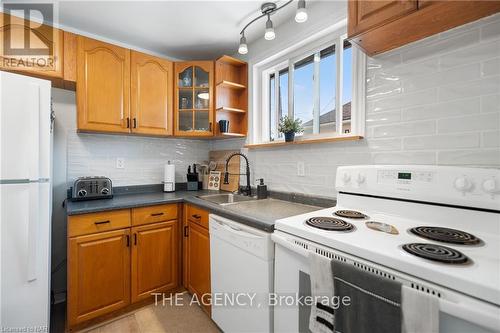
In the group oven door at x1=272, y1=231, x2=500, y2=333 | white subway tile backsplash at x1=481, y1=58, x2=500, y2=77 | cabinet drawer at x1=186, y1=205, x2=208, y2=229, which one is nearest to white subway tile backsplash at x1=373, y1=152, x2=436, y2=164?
white subway tile backsplash at x1=481, y1=58, x2=500, y2=77

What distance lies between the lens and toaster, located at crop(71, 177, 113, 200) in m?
1.83

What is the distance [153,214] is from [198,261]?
0.54 metres

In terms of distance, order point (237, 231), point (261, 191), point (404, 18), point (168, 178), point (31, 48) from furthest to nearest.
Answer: point (168, 178), point (261, 191), point (31, 48), point (237, 231), point (404, 18)

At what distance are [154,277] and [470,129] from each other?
2.30 m

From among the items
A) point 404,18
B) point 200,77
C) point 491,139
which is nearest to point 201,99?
point 200,77

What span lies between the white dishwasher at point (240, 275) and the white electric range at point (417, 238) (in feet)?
0.30

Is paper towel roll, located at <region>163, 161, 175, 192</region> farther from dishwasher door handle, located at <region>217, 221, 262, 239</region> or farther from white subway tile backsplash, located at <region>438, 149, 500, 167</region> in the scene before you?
white subway tile backsplash, located at <region>438, 149, 500, 167</region>

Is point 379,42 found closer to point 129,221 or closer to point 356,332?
point 356,332

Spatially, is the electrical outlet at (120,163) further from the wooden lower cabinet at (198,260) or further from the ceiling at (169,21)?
the ceiling at (169,21)

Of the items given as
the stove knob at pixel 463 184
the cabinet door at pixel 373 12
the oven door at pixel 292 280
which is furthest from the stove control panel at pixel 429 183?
the cabinet door at pixel 373 12

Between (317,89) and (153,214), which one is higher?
(317,89)

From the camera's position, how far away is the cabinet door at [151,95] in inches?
80.7

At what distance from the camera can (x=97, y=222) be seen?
1631 mm

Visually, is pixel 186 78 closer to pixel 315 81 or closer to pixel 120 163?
pixel 120 163
